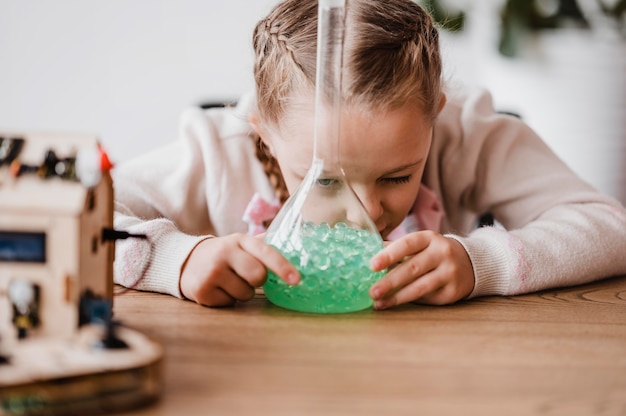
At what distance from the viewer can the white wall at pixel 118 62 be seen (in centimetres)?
203

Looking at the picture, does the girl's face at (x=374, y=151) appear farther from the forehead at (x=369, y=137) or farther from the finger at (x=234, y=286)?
the finger at (x=234, y=286)

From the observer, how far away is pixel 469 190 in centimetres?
122

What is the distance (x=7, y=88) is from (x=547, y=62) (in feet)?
4.52

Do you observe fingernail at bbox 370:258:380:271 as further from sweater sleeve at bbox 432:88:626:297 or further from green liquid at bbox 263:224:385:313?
sweater sleeve at bbox 432:88:626:297

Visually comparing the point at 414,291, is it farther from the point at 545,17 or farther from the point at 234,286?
the point at 545,17

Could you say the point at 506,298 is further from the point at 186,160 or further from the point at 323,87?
the point at 186,160

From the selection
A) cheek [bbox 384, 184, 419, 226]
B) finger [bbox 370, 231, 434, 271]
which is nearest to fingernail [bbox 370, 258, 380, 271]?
finger [bbox 370, 231, 434, 271]

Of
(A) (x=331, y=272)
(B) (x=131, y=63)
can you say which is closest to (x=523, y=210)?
(A) (x=331, y=272)

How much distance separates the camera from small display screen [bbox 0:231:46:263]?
0.52 metres

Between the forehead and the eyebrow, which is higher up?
the forehead

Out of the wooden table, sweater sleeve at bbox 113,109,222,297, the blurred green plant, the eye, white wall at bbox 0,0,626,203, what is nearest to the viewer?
the wooden table

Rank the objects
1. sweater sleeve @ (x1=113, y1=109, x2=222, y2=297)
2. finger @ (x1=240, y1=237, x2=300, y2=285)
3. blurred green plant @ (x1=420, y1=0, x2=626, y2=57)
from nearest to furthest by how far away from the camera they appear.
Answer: finger @ (x1=240, y1=237, x2=300, y2=285) → sweater sleeve @ (x1=113, y1=109, x2=222, y2=297) → blurred green plant @ (x1=420, y1=0, x2=626, y2=57)

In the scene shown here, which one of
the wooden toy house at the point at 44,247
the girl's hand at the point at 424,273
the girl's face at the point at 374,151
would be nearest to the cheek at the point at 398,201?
the girl's face at the point at 374,151

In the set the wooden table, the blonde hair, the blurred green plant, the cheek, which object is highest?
the blurred green plant
